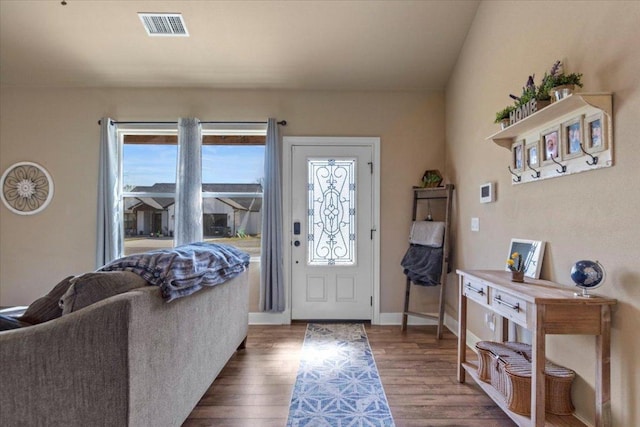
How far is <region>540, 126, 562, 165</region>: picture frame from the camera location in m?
1.97

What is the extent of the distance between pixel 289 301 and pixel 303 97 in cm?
236

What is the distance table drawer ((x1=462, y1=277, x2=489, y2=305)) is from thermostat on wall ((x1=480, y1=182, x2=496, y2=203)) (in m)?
0.76

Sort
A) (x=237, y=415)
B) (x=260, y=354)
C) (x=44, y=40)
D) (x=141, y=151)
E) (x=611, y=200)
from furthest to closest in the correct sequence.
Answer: (x=141, y=151)
(x=44, y=40)
(x=260, y=354)
(x=237, y=415)
(x=611, y=200)

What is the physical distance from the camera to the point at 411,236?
3791mm

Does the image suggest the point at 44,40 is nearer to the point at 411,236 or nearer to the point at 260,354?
the point at 260,354

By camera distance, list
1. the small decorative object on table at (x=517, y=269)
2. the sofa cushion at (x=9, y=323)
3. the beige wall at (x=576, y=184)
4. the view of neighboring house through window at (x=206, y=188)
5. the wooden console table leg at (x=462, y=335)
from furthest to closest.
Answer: the view of neighboring house through window at (x=206, y=188) < the wooden console table leg at (x=462, y=335) < the small decorative object on table at (x=517, y=269) < the beige wall at (x=576, y=184) < the sofa cushion at (x=9, y=323)

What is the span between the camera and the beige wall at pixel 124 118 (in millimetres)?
3934

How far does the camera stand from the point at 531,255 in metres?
2.21

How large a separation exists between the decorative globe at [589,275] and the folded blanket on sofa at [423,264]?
75.4 inches

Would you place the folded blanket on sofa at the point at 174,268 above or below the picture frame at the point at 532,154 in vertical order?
below

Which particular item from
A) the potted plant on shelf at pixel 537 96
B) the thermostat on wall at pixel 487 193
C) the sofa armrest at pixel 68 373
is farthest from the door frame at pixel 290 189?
the sofa armrest at pixel 68 373

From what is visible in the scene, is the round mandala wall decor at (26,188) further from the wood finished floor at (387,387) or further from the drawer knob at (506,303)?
the drawer knob at (506,303)

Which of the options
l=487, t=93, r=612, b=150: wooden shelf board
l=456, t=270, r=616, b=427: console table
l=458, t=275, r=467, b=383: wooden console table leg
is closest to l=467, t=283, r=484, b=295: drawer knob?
l=458, t=275, r=467, b=383: wooden console table leg

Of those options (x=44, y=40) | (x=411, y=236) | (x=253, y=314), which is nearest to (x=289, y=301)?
(x=253, y=314)
